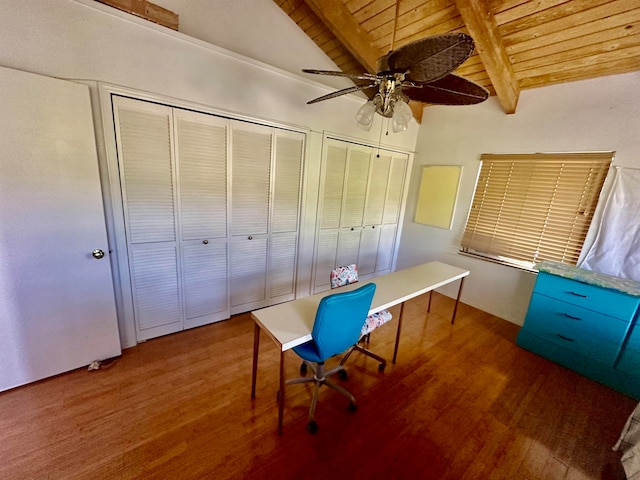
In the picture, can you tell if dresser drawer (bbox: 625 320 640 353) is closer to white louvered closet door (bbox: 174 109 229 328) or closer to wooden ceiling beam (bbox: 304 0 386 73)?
wooden ceiling beam (bbox: 304 0 386 73)

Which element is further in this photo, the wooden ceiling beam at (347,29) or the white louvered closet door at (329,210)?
the white louvered closet door at (329,210)

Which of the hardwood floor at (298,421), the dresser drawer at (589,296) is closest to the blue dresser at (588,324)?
the dresser drawer at (589,296)

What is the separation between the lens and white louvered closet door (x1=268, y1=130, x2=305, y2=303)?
8.73 ft

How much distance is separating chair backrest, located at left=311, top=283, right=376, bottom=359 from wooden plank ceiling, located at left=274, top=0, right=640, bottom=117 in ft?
6.26

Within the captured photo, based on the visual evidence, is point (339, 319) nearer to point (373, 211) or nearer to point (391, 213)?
point (373, 211)

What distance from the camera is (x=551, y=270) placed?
2.41 meters

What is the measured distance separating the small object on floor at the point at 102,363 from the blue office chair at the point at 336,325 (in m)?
1.63

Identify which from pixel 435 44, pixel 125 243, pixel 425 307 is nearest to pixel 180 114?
pixel 125 243

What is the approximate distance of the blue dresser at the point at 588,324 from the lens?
207cm

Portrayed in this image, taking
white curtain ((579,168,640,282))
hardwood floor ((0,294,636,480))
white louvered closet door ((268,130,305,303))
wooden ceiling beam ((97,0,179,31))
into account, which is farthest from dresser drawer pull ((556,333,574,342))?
wooden ceiling beam ((97,0,179,31))

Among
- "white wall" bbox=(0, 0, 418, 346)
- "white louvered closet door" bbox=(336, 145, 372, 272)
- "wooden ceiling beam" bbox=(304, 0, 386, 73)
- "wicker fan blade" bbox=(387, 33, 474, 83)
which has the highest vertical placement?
"wooden ceiling beam" bbox=(304, 0, 386, 73)

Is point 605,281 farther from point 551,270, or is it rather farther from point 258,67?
point 258,67

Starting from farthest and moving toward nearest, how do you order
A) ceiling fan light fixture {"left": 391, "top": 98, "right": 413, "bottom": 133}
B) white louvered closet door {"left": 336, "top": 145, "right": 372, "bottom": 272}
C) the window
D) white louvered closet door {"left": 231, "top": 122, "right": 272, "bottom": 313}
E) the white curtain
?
white louvered closet door {"left": 336, "top": 145, "right": 372, "bottom": 272} → the window → white louvered closet door {"left": 231, "top": 122, "right": 272, "bottom": 313} → the white curtain → ceiling fan light fixture {"left": 391, "top": 98, "right": 413, "bottom": 133}

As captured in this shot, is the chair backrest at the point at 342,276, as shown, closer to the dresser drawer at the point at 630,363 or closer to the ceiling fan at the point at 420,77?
the ceiling fan at the point at 420,77
